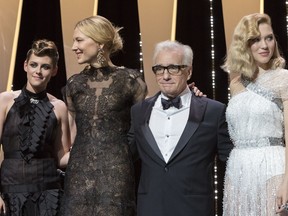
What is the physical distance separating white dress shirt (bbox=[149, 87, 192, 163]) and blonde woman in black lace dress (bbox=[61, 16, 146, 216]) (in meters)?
0.25

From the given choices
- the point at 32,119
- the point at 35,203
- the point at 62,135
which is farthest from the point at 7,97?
the point at 35,203

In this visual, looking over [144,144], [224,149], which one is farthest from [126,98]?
[224,149]

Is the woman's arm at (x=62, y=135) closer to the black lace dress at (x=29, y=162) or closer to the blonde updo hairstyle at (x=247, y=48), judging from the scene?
the black lace dress at (x=29, y=162)

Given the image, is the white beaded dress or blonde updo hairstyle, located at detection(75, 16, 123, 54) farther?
blonde updo hairstyle, located at detection(75, 16, 123, 54)

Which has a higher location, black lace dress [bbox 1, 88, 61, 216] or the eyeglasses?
the eyeglasses

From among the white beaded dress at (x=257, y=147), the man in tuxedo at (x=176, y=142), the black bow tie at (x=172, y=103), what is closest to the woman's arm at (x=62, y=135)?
the man in tuxedo at (x=176, y=142)

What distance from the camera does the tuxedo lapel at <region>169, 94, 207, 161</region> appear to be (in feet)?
9.47

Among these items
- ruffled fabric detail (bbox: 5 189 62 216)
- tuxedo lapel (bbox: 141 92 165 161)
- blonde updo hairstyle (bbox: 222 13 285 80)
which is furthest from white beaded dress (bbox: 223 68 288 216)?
ruffled fabric detail (bbox: 5 189 62 216)

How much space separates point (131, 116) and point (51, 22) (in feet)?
6.74

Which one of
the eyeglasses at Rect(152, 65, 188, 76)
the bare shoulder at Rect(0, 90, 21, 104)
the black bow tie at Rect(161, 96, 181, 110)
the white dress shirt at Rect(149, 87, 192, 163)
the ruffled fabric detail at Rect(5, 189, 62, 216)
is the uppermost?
the eyeglasses at Rect(152, 65, 188, 76)

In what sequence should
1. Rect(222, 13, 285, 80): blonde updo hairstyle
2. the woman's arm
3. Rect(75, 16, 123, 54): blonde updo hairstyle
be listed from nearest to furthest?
Rect(222, 13, 285, 80): blonde updo hairstyle
Rect(75, 16, 123, 54): blonde updo hairstyle
the woman's arm

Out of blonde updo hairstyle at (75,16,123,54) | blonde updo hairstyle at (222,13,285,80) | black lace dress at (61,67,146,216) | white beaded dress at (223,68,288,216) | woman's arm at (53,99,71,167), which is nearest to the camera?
white beaded dress at (223,68,288,216)

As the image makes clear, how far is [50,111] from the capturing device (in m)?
3.46

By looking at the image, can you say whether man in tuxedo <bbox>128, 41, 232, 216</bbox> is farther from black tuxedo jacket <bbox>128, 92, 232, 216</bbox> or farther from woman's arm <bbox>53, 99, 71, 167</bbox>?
woman's arm <bbox>53, 99, 71, 167</bbox>
